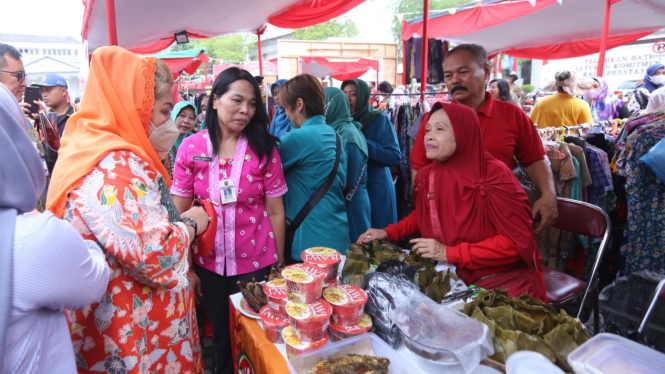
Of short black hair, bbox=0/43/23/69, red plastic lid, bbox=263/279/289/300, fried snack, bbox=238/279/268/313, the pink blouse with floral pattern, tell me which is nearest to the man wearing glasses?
short black hair, bbox=0/43/23/69

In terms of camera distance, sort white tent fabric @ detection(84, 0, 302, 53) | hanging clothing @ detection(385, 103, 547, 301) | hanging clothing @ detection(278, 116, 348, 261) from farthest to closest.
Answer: white tent fabric @ detection(84, 0, 302, 53) → hanging clothing @ detection(278, 116, 348, 261) → hanging clothing @ detection(385, 103, 547, 301)

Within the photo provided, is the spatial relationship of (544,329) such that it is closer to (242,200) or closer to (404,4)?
(242,200)

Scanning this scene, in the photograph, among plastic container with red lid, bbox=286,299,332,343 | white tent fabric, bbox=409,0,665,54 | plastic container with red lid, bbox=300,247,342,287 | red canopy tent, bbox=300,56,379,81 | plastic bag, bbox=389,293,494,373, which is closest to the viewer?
plastic bag, bbox=389,293,494,373

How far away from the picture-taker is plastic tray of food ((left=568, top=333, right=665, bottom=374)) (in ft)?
2.83

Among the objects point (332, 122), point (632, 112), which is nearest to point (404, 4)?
point (632, 112)

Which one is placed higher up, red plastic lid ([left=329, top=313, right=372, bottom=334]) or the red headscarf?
the red headscarf

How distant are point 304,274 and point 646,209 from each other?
2.38 m

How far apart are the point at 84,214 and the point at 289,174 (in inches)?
51.2

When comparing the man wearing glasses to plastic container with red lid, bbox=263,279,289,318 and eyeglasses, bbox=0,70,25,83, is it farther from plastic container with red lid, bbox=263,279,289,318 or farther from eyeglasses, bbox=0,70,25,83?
plastic container with red lid, bbox=263,279,289,318

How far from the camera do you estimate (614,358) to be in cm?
90

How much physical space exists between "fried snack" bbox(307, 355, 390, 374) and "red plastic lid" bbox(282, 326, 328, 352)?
8 centimetres

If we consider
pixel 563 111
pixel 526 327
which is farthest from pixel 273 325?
pixel 563 111

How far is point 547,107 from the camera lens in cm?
512

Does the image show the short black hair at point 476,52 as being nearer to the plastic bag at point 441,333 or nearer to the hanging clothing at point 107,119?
the plastic bag at point 441,333
